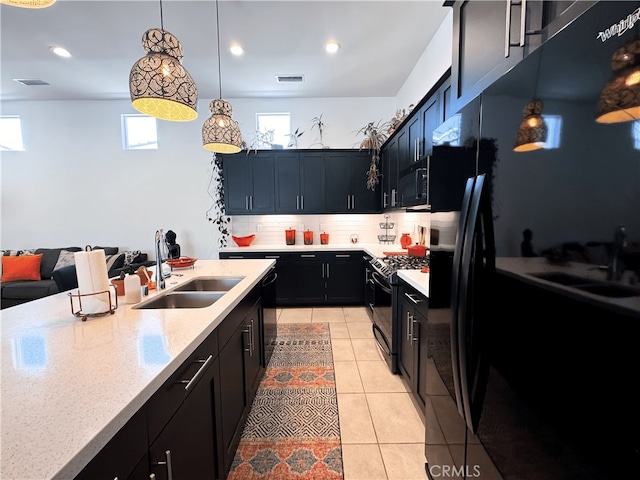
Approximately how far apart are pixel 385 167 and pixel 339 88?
151 cm

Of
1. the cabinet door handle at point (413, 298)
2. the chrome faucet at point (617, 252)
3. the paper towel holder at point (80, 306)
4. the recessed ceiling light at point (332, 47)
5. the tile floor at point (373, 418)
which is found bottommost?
the tile floor at point (373, 418)

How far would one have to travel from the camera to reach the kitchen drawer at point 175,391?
80 cm

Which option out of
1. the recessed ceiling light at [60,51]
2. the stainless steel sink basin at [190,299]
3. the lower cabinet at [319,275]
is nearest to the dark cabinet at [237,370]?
the stainless steel sink basin at [190,299]

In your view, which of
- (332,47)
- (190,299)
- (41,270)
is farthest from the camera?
(41,270)

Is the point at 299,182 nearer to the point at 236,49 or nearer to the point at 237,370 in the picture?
the point at 236,49

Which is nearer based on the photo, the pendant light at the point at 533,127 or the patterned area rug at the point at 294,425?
the pendant light at the point at 533,127

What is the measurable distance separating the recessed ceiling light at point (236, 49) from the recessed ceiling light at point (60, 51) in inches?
78.8

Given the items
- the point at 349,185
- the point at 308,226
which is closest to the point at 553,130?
the point at 349,185

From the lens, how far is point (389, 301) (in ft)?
8.21

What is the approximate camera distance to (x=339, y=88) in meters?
4.31

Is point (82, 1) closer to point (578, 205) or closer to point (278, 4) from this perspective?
point (278, 4)

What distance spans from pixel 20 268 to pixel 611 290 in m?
6.22

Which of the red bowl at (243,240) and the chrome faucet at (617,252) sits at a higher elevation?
the chrome faucet at (617,252)

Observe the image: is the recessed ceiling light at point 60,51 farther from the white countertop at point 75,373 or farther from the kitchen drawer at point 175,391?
the kitchen drawer at point 175,391
